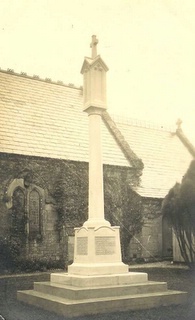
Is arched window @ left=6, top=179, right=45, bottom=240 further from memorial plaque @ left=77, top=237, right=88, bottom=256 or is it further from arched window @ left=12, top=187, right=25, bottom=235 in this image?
memorial plaque @ left=77, top=237, right=88, bottom=256

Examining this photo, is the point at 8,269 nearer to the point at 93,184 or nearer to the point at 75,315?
the point at 93,184

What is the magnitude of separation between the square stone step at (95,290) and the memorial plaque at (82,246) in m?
0.94

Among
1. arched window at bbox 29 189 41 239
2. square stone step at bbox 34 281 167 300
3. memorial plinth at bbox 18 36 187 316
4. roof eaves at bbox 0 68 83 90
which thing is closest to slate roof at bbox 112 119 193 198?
roof eaves at bbox 0 68 83 90

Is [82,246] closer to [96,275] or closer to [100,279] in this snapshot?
[96,275]

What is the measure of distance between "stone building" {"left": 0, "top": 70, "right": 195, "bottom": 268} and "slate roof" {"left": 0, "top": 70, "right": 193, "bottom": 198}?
5 cm

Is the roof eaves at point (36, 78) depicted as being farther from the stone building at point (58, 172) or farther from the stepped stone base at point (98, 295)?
the stepped stone base at point (98, 295)

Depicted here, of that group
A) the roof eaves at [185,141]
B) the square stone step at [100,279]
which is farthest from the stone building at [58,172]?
the square stone step at [100,279]

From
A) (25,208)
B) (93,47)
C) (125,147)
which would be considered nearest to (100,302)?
(93,47)

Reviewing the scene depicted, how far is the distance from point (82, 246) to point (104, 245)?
570mm

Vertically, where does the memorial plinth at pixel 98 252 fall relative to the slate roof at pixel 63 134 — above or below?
below

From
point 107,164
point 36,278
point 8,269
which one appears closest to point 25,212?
point 8,269

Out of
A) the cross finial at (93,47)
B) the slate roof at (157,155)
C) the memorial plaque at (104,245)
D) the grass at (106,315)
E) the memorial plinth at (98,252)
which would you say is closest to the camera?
the grass at (106,315)

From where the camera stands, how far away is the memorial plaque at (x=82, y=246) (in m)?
10.2

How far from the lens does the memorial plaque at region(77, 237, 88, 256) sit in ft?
33.4
